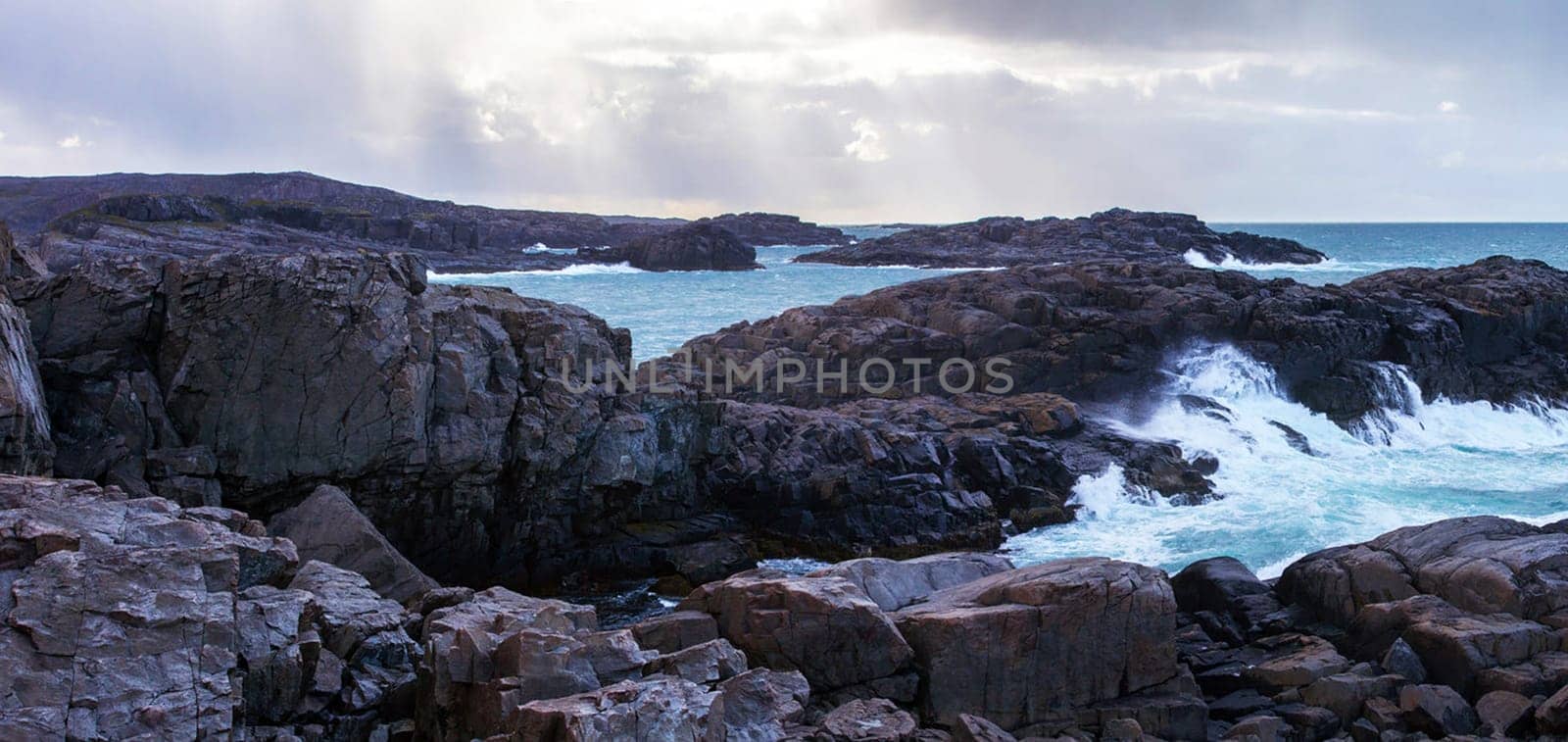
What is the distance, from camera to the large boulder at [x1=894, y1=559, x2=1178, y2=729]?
581 inches

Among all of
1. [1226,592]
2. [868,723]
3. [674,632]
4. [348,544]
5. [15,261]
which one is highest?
[15,261]

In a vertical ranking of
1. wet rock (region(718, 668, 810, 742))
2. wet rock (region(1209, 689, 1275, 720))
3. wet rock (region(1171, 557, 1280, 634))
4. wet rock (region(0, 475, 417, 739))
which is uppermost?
wet rock (region(0, 475, 417, 739))

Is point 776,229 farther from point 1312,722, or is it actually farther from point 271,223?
point 1312,722

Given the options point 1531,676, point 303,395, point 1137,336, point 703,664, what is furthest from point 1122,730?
point 1137,336

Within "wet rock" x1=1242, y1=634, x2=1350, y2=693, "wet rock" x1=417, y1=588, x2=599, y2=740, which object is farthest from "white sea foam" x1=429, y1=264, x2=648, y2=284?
"wet rock" x1=1242, y1=634, x2=1350, y2=693

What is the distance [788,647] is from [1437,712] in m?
8.11

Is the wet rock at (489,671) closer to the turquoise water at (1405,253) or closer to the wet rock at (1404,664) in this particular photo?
the wet rock at (1404,664)

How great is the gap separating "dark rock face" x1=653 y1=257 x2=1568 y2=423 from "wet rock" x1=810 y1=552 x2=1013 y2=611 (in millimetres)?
15706

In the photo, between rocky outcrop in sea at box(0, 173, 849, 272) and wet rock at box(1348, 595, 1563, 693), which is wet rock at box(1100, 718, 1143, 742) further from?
rocky outcrop in sea at box(0, 173, 849, 272)

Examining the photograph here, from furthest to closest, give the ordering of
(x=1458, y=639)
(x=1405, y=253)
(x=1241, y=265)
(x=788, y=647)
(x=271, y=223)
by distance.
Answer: (x=1405, y=253) → (x=1241, y=265) → (x=271, y=223) → (x=1458, y=639) → (x=788, y=647)

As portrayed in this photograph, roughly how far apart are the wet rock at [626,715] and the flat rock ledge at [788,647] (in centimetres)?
3

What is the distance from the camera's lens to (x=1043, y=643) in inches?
594

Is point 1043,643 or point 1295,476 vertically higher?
point 1043,643

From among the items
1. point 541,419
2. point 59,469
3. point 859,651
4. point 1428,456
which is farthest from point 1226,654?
point 1428,456
